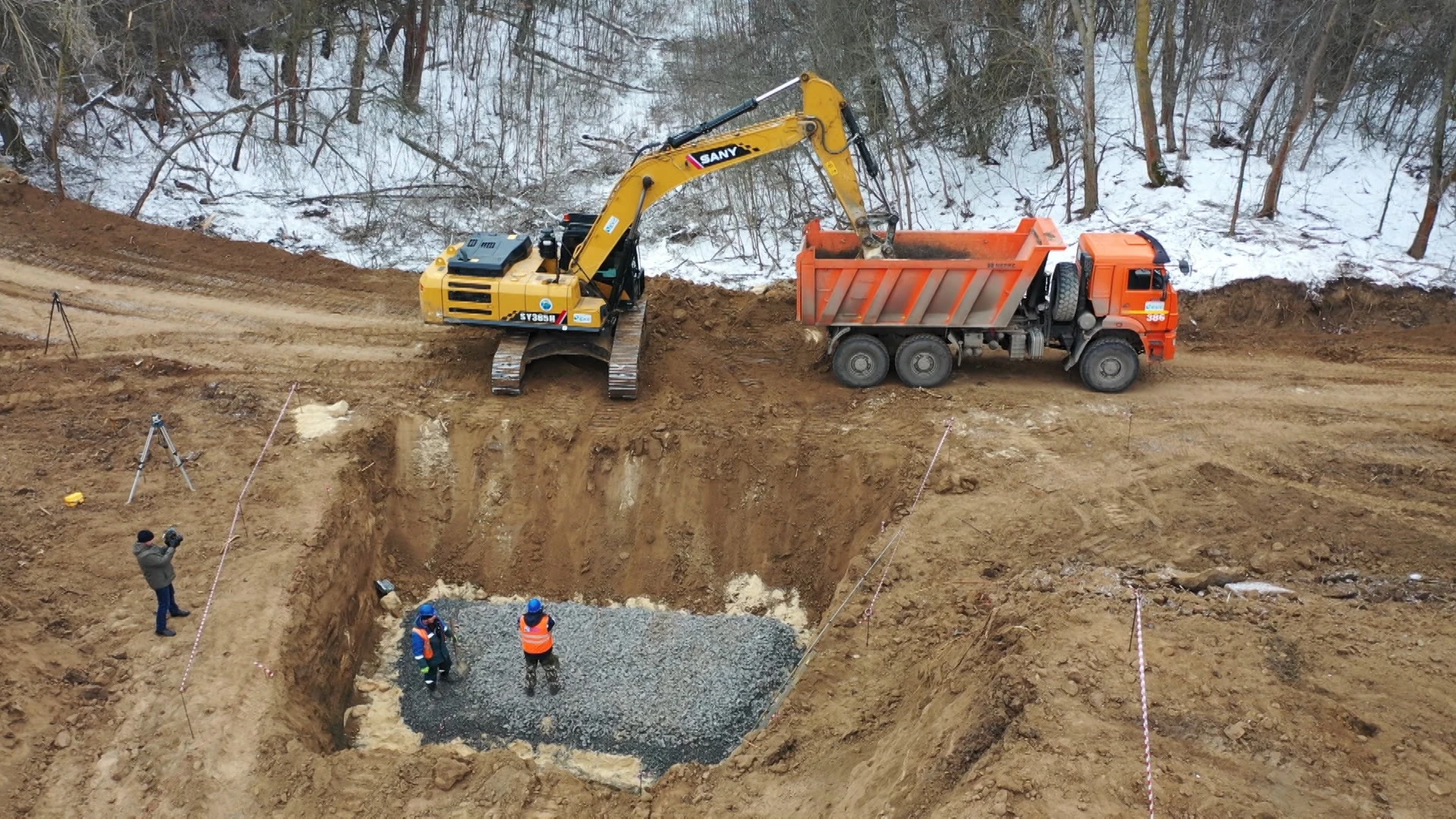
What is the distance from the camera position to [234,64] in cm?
2348

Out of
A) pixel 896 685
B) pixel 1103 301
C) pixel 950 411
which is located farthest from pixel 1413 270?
pixel 896 685

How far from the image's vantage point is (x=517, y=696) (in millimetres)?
Answer: 10422

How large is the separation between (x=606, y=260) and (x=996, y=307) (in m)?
5.20

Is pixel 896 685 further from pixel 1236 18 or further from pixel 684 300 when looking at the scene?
pixel 1236 18

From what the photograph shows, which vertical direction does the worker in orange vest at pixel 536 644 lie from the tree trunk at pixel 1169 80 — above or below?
below

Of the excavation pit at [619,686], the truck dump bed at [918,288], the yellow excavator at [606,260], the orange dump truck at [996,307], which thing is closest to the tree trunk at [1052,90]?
the orange dump truck at [996,307]

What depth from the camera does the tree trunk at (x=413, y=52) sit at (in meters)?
23.3

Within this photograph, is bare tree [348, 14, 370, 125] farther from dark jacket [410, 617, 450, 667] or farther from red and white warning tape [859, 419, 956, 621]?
red and white warning tape [859, 419, 956, 621]

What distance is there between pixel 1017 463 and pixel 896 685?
3.81 meters

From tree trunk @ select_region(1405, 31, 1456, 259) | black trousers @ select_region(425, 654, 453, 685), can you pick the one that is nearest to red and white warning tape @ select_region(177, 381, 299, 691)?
black trousers @ select_region(425, 654, 453, 685)

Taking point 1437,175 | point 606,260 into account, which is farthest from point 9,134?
point 1437,175

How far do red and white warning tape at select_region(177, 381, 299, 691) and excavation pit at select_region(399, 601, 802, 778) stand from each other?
2058 millimetres

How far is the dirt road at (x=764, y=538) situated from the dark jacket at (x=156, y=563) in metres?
0.60

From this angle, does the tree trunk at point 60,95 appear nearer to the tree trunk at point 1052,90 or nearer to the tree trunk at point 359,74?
the tree trunk at point 359,74
